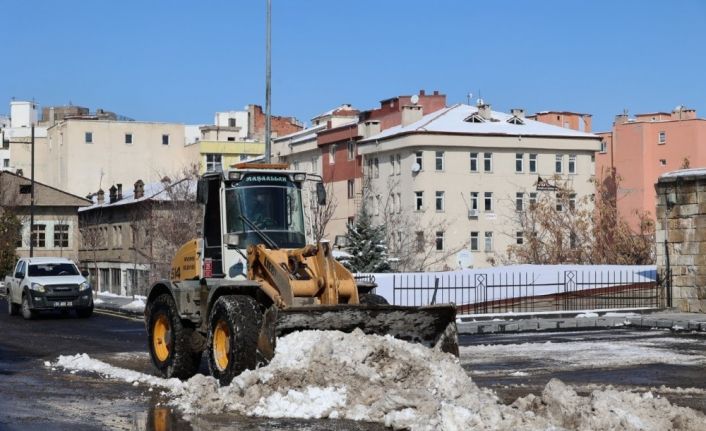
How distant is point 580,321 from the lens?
2978cm

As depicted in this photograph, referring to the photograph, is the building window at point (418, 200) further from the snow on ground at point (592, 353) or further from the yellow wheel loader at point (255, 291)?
the yellow wheel loader at point (255, 291)

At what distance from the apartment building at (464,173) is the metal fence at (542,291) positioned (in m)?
36.3

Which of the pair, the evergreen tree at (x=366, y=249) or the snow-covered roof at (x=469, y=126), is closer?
the evergreen tree at (x=366, y=249)

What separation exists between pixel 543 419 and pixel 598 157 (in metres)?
89.8

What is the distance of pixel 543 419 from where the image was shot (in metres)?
12.3

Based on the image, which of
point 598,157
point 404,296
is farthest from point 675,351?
point 598,157

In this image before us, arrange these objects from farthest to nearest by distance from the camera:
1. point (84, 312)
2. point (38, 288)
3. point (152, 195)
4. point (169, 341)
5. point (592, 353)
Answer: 1. point (152, 195)
2. point (84, 312)
3. point (38, 288)
4. point (592, 353)
5. point (169, 341)

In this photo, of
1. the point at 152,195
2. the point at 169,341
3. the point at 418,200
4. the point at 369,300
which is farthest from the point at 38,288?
the point at 418,200

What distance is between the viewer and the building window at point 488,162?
264ft

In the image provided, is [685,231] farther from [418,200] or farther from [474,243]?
Answer: [474,243]

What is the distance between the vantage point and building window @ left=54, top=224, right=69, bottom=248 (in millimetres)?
97025

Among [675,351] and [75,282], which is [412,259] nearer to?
[75,282]

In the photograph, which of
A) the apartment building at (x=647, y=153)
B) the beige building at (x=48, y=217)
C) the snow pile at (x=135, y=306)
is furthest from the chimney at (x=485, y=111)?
the snow pile at (x=135, y=306)

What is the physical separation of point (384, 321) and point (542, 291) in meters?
22.4
